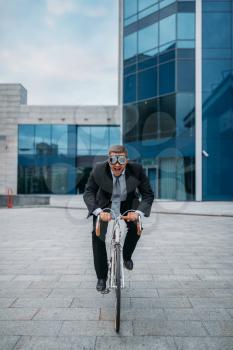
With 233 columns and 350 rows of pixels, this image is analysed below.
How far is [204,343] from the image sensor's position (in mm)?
3217

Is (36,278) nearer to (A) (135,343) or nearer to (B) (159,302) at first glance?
(B) (159,302)

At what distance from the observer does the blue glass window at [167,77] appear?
87.0 ft

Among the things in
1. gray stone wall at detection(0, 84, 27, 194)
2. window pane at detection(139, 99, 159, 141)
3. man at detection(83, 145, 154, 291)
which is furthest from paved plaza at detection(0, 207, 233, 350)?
gray stone wall at detection(0, 84, 27, 194)

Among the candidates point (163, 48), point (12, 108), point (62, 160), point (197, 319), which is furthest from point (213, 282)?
point (12, 108)

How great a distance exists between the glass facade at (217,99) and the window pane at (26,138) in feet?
64.4

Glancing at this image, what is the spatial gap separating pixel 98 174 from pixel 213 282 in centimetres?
244

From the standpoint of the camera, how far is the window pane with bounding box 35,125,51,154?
38.4 metres


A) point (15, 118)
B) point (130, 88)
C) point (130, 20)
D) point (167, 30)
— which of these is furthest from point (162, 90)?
point (15, 118)

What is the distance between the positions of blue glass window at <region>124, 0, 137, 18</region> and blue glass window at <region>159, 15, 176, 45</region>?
337 centimetres

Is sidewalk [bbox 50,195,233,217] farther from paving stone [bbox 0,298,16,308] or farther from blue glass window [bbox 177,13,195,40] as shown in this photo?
paving stone [bbox 0,298,16,308]

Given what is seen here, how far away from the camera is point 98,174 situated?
4.13 m

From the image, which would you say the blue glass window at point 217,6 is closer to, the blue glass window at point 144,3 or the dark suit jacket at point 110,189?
the blue glass window at point 144,3

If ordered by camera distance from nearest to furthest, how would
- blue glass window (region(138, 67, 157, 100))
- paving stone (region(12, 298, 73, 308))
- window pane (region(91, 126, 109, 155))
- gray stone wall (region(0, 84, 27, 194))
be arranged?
paving stone (region(12, 298, 73, 308)) < blue glass window (region(138, 67, 157, 100)) < window pane (region(91, 126, 109, 155)) < gray stone wall (region(0, 84, 27, 194))

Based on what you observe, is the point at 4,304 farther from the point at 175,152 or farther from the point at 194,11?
the point at 194,11
